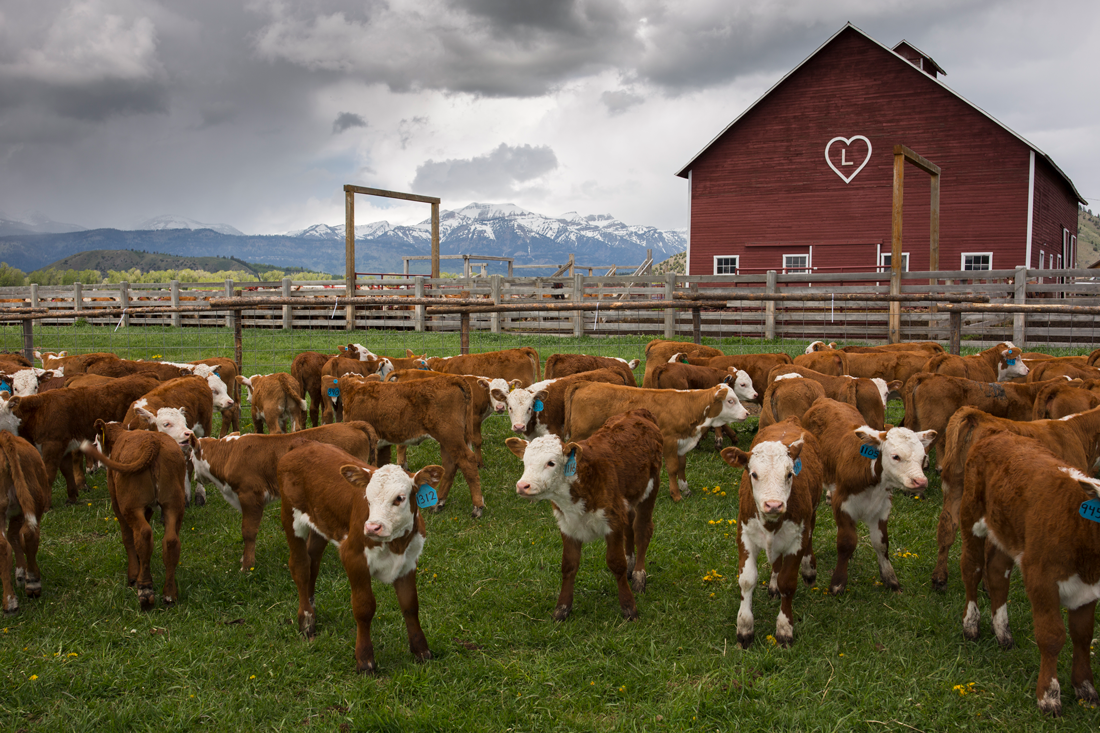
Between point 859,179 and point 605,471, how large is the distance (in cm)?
2425

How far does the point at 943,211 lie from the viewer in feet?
82.2

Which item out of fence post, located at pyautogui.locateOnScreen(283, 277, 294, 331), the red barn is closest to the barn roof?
the red barn

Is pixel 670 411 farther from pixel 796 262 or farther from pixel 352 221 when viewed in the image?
pixel 796 262

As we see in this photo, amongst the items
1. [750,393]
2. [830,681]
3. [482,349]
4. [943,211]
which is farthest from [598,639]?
[943,211]

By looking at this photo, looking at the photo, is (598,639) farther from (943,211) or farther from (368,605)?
(943,211)

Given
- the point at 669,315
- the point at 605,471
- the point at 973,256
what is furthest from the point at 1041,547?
the point at 973,256

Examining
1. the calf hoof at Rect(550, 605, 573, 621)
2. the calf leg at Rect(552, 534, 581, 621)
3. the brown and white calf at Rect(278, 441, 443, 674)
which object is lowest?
the calf hoof at Rect(550, 605, 573, 621)

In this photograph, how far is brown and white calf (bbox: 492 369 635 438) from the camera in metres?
8.31

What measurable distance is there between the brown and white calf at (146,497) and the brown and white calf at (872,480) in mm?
5106

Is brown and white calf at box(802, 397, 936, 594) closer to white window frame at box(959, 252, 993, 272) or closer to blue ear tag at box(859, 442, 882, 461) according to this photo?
blue ear tag at box(859, 442, 882, 461)

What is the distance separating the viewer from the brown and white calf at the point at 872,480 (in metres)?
5.36

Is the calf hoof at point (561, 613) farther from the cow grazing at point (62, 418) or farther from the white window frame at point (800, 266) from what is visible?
the white window frame at point (800, 266)

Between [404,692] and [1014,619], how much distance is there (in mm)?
4229

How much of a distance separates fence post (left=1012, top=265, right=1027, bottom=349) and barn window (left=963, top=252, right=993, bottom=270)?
7606 mm
